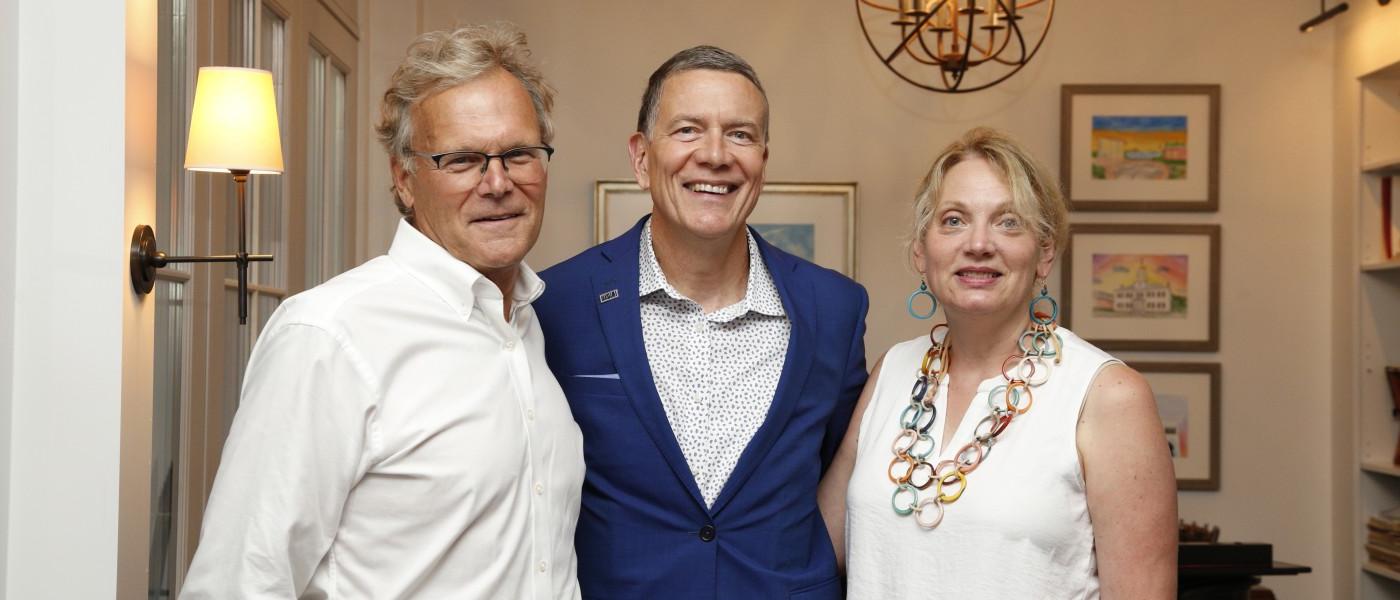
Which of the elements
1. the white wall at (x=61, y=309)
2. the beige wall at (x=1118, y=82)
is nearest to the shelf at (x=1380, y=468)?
the beige wall at (x=1118, y=82)

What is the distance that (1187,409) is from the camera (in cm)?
445

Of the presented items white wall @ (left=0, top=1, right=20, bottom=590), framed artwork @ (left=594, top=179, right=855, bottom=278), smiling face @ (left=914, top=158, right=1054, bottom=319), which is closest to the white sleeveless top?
smiling face @ (left=914, top=158, right=1054, bottom=319)

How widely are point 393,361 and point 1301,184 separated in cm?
388

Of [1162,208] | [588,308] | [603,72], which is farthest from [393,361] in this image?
[1162,208]

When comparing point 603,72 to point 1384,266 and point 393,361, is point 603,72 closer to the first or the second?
point 1384,266

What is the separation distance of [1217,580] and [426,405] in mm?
2311

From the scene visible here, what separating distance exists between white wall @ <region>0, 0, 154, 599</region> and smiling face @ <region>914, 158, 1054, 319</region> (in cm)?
117

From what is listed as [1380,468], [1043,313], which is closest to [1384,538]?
[1380,468]

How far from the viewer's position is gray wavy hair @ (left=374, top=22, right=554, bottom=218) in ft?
5.38

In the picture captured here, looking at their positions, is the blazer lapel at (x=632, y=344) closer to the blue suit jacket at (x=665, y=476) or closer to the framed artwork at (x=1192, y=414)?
the blue suit jacket at (x=665, y=476)

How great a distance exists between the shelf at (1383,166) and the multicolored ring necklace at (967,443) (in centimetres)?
261

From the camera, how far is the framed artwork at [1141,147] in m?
4.39

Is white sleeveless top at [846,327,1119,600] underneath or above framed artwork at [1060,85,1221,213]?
underneath

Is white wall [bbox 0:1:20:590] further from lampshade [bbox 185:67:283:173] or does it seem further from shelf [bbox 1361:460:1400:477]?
shelf [bbox 1361:460:1400:477]
